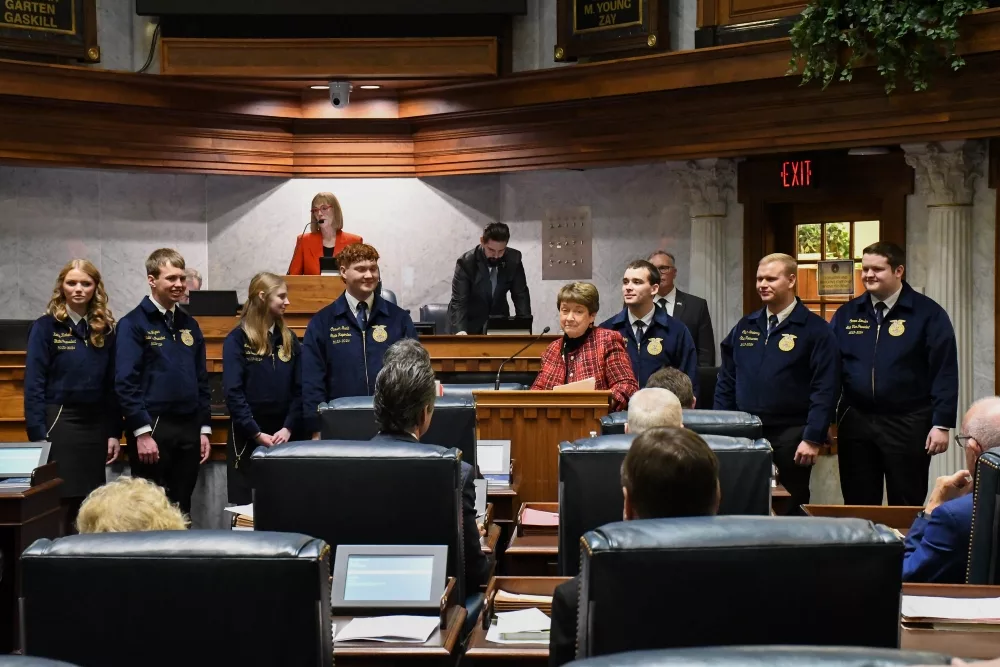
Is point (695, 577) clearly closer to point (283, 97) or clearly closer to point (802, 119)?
point (802, 119)

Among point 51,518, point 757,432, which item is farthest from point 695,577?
point 51,518

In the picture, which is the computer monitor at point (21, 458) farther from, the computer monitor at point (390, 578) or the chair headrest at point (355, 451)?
the computer monitor at point (390, 578)

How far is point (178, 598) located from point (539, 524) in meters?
1.93

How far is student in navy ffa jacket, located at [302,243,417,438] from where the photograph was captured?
5.45 m

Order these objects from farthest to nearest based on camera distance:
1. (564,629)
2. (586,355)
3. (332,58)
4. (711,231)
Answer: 1. (332,58)
2. (711,231)
3. (586,355)
4. (564,629)

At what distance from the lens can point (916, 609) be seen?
244 centimetres

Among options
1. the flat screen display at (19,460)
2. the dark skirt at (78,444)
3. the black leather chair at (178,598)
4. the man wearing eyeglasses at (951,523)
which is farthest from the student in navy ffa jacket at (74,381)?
the man wearing eyeglasses at (951,523)

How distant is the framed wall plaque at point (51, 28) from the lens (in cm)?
848

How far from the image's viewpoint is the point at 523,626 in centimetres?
255

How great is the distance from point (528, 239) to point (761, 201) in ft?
6.61

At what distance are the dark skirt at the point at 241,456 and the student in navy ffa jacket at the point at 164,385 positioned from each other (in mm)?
132

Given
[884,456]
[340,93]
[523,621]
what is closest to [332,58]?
[340,93]

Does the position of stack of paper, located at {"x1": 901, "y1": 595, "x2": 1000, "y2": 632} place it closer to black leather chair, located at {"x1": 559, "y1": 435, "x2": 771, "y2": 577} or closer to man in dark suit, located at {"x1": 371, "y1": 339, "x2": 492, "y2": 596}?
black leather chair, located at {"x1": 559, "y1": 435, "x2": 771, "y2": 577}

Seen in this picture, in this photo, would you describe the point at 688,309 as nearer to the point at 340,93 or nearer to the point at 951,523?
the point at 340,93
